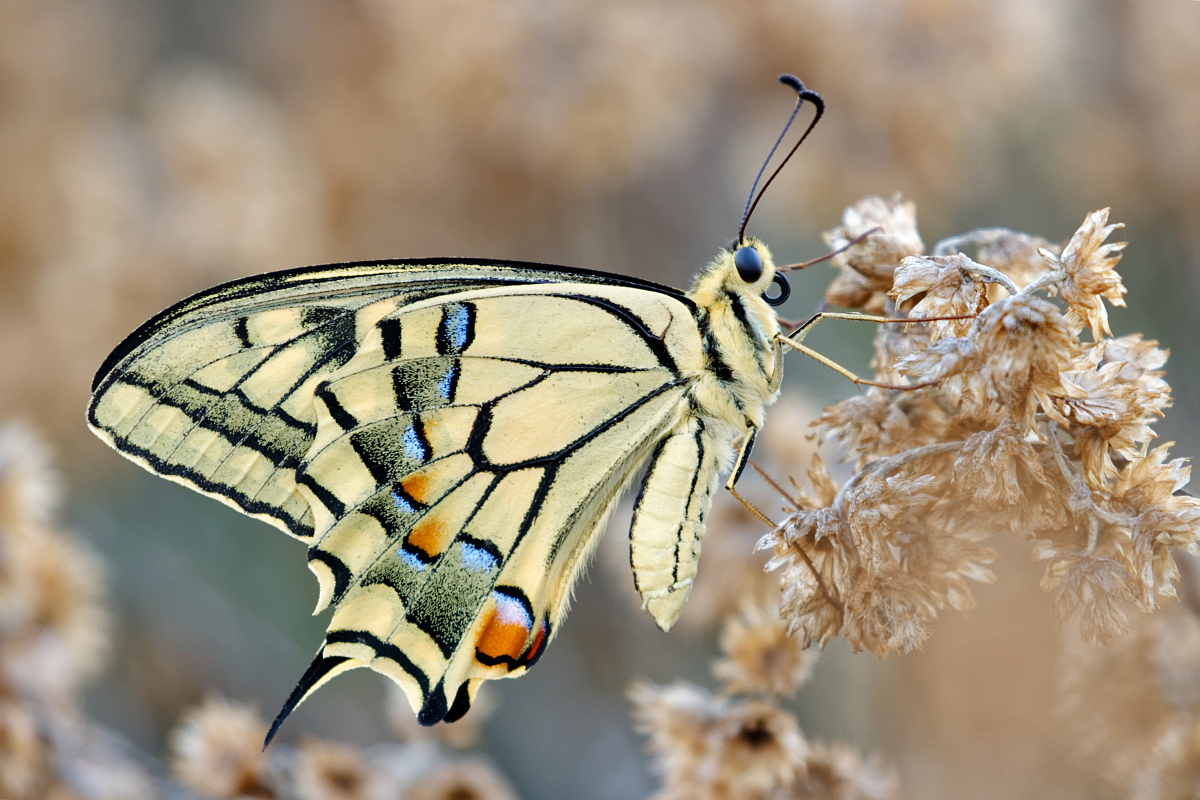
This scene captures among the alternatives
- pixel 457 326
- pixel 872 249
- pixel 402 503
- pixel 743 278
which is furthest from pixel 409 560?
pixel 872 249

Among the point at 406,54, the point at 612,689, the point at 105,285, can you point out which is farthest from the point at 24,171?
the point at 612,689

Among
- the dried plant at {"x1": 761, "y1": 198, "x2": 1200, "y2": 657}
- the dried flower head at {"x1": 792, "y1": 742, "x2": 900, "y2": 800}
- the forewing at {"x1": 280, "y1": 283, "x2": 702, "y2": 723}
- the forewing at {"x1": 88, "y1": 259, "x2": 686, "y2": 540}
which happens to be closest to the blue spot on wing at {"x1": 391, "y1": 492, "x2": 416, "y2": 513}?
the forewing at {"x1": 280, "y1": 283, "x2": 702, "y2": 723}

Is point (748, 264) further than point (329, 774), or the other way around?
point (329, 774)

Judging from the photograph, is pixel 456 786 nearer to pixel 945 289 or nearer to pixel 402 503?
pixel 402 503

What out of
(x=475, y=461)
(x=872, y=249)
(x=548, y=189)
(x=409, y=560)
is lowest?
(x=409, y=560)

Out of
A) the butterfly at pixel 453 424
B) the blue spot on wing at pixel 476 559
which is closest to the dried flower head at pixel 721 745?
the butterfly at pixel 453 424
